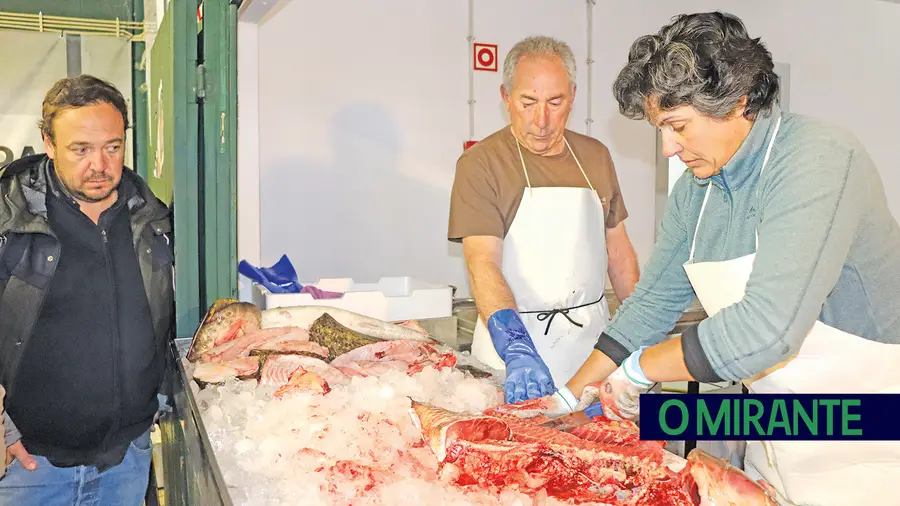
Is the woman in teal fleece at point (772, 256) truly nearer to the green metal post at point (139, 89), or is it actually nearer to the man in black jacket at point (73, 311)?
the man in black jacket at point (73, 311)

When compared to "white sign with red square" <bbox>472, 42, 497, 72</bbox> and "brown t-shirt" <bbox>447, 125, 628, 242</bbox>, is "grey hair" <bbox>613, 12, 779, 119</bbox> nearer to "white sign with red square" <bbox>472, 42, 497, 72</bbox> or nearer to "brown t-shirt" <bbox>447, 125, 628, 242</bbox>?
"brown t-shirt" <bbox>447, 125, 628, 242</bbox>

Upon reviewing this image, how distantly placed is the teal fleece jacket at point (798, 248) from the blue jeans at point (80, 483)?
6.54 feet

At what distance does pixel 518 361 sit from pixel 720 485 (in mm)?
939

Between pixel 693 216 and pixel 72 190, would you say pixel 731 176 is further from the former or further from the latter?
pixel 72 190

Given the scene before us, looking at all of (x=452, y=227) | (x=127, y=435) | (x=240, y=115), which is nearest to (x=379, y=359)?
(x=452, y=227)

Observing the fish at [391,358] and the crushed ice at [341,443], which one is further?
the fish at [391,358]

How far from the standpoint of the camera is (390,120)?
4.64 meters

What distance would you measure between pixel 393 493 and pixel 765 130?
1086 mm

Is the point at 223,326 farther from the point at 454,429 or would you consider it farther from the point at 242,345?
the point at 454,429

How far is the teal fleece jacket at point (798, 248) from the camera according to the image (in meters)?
1.40

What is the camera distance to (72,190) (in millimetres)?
2418

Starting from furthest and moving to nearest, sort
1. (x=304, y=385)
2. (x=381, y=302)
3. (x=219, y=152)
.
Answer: (x=381, y=302)
(x=219, y=152)
(x=304, y=385)

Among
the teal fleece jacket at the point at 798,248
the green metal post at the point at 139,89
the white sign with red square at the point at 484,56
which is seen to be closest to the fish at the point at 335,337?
the teal fleece jacket at the point at 798,248

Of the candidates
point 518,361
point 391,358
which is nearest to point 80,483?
point 391,358
